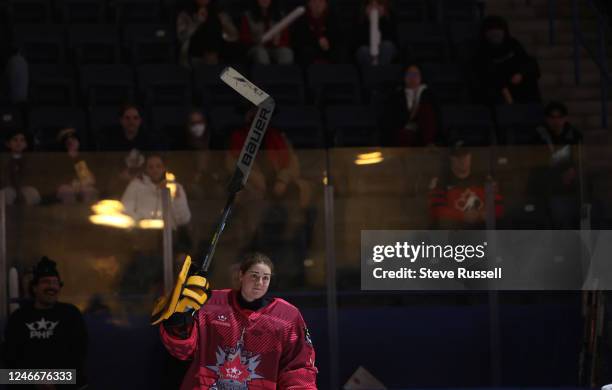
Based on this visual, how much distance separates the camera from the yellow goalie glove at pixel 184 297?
6852mm

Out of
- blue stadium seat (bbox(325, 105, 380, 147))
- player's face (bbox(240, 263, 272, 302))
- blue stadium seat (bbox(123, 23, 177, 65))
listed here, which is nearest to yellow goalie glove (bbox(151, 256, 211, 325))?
player's face (bbox(240, 263, 272, 302))

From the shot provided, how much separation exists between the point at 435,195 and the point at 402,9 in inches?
149

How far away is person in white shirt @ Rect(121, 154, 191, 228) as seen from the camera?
8.74 metres

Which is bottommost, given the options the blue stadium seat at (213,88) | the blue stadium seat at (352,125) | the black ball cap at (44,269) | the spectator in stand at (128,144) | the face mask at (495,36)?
the black ball cap at (44,269)

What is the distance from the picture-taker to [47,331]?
8594 mm

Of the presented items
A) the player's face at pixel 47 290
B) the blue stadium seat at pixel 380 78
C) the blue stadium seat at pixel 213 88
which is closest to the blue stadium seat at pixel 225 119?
the blue stadium seat at pixel 213 88

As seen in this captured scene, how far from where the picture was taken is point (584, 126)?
11.4 m

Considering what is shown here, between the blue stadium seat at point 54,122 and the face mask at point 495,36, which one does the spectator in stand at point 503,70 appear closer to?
the face mask at point 495,36

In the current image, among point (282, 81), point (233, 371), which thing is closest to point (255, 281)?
point (233, 371)

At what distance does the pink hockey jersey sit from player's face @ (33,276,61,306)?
61.5 inches

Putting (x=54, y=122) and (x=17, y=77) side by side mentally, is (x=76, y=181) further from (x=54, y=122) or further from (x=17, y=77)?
(x=17, y=77)

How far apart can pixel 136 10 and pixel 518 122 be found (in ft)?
11.6

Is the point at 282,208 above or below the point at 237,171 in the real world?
below

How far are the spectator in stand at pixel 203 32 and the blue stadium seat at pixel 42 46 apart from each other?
96 centimetres
